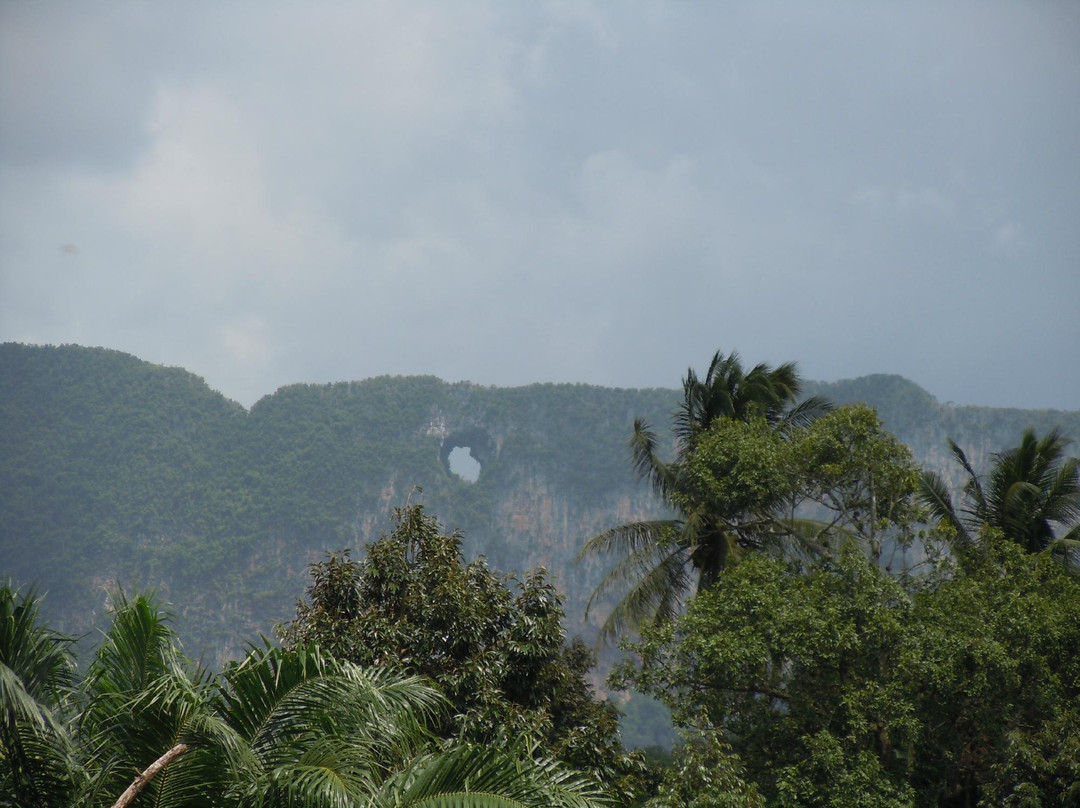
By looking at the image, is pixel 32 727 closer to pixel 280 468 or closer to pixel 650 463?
pixel 650 463

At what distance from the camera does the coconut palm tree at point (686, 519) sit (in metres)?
17.5

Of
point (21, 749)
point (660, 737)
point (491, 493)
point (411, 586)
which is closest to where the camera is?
point (21, 749)

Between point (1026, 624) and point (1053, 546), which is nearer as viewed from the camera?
point (1026, 624)

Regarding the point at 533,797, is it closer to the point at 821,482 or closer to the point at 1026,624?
the point at 1026,624

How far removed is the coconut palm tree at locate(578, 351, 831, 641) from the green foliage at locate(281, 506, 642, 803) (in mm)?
5198

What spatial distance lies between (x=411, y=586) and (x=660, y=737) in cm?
9251

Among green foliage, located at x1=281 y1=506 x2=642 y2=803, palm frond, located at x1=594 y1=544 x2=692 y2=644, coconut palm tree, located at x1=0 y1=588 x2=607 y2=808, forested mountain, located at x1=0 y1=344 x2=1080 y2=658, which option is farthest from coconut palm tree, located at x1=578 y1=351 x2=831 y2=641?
forested mountain, located at x1=0 y1=344 x2=1080 y2=658

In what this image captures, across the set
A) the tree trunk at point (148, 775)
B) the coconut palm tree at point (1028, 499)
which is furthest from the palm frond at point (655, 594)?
the tree trunk at point (148, 775)

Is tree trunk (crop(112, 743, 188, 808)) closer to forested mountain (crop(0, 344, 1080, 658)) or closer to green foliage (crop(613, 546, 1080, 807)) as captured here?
green foliage (crop(613, 546, 1080, 807))

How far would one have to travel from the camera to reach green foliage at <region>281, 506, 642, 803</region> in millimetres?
10867

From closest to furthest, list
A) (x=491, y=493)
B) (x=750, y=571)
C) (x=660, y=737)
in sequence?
(x=750, y=571) → (x=660, y=737) → (x=491, y=493)

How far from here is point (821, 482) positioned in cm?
1530

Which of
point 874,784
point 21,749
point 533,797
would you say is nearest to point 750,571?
point 874,784

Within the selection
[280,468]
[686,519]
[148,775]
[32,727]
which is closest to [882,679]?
[686,519]
